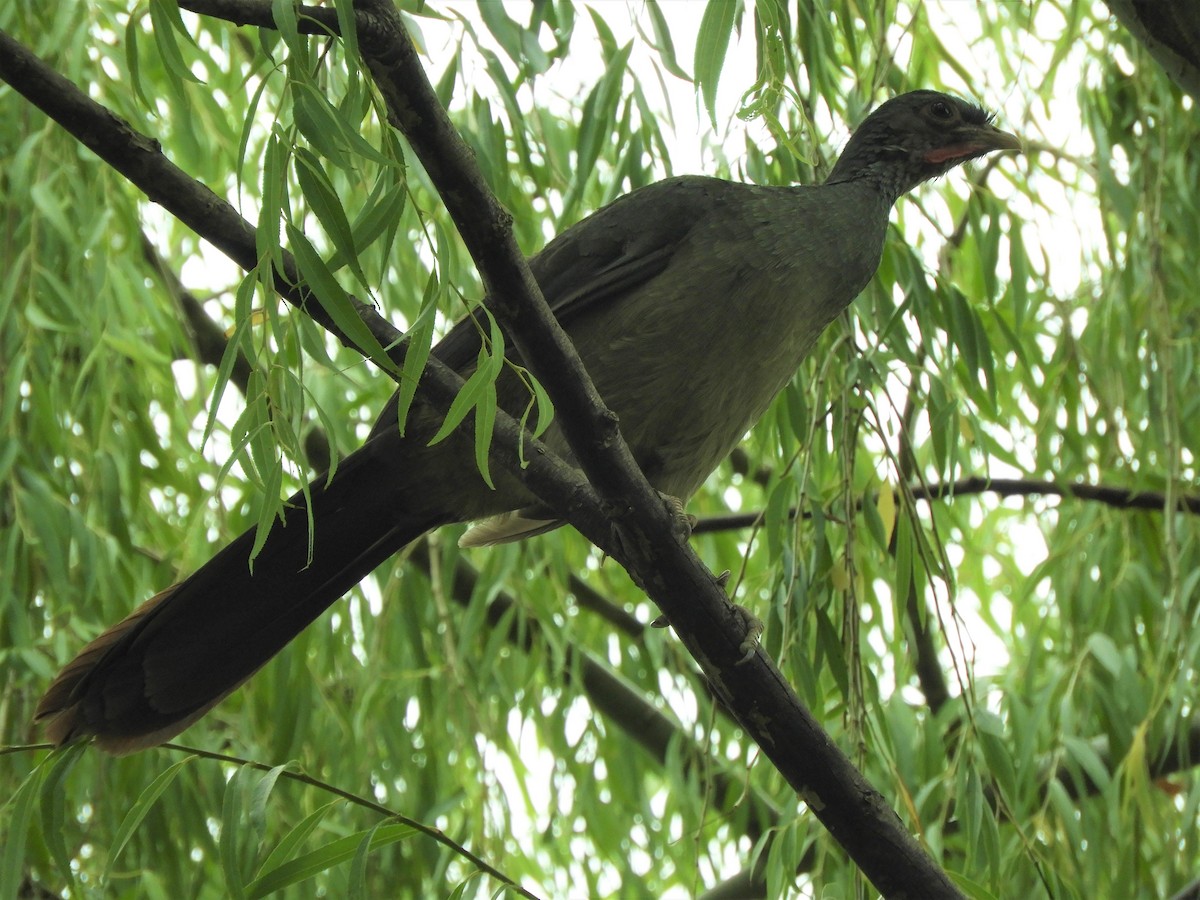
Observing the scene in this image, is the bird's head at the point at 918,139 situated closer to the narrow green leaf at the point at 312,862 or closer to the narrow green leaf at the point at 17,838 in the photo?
the narrow green leaf at the point at 312,862

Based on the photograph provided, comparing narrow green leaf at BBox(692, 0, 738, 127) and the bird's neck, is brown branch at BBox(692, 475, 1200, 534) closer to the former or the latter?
the bird's neck

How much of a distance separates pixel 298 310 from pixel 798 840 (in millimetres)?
1058

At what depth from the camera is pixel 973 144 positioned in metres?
2.77

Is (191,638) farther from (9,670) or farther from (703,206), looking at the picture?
(703,206)

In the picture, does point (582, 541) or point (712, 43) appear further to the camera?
point (582, 541)

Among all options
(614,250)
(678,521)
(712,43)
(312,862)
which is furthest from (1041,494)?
(312,862)

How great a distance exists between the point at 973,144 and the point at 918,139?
0.37 ft

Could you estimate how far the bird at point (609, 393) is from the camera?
2.16 meters

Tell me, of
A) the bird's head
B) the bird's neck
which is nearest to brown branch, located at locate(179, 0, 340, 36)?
the bird's neck

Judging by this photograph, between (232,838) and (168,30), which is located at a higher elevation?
(168,30)

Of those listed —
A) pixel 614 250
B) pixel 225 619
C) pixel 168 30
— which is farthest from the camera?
pixel 614 250

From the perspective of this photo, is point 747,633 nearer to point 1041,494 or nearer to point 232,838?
point 232,838

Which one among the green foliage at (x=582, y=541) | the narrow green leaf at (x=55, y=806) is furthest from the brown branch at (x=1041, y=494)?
the narrow green leaf at (x=55, y=806)

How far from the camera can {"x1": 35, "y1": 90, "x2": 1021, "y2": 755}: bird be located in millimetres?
2164
